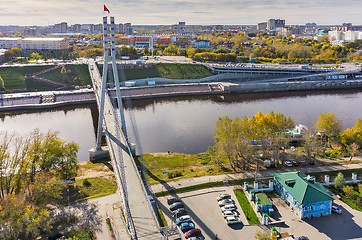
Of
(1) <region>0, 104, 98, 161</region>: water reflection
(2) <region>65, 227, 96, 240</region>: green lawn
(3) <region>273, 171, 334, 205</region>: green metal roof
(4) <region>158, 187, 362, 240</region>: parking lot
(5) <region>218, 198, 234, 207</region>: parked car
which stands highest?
(1) <region>0, 104, 98, 161</region>: water reflection

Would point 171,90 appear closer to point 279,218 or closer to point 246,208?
point 246,208

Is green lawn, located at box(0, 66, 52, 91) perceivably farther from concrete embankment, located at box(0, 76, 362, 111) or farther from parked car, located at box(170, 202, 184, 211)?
parked car, located at box(170, 202, 184, 211)

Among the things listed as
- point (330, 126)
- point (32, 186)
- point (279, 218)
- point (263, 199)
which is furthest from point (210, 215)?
point (330, 126)

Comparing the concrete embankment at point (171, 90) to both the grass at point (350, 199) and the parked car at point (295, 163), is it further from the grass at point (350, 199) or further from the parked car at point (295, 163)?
the grass at point (350, 199)

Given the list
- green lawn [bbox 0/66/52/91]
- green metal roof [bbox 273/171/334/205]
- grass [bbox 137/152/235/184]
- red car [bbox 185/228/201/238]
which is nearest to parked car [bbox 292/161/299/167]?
green metal roof [bbox 273/171/334/205]

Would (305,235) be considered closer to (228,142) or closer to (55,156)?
(228,142)
